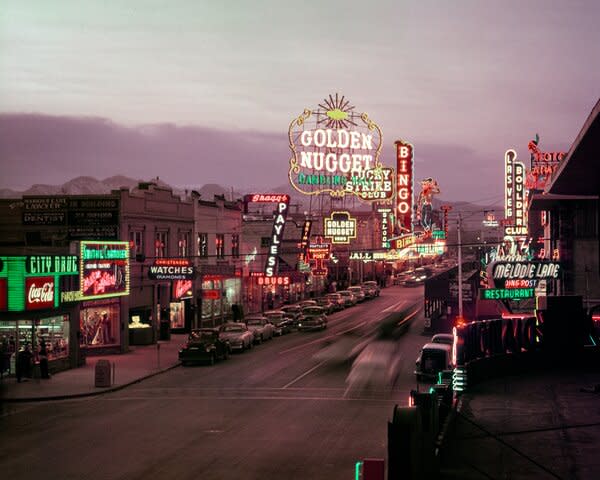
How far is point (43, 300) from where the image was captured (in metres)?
37.1

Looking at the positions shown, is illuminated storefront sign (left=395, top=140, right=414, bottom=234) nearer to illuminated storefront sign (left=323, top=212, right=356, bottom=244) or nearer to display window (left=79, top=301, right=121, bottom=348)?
illuminated storefront sign (left=323, top=212, right=356, bottom=244)

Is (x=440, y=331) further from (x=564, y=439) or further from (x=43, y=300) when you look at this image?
(x=564, y=439)

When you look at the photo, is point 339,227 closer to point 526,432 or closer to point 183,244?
point 183,244

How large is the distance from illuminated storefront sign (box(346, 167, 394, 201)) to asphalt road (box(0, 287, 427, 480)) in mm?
43899

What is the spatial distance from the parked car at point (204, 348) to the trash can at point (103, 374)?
7.17m

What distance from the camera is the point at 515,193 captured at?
75.1 metres

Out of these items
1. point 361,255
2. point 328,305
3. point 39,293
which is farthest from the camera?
point 328,305

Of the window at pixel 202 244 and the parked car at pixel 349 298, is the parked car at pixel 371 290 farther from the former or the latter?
the window at pixel 202 244

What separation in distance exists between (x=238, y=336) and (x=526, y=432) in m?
25.4

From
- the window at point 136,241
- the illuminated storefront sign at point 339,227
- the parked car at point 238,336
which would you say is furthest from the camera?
the illuminated storefront sign at point 339,227

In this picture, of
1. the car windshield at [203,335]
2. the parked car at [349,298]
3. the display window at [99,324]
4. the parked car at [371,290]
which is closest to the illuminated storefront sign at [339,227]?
the parked car at [349,298]

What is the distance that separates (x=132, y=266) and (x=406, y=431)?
38984 mm

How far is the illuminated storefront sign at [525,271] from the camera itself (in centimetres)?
3691

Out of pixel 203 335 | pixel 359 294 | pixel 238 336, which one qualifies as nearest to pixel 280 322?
pixel 238 336
